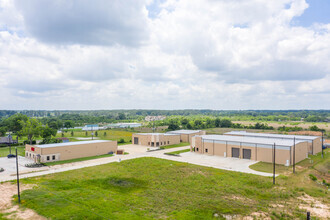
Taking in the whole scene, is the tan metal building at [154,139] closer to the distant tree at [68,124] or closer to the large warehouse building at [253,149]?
the large warehouse building at [253,149]

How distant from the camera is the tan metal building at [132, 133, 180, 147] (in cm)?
6978

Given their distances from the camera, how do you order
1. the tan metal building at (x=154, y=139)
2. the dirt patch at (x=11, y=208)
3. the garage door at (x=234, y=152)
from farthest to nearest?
the tan metal building at (x=154, y=139), the garage door at (x=234, y=152), the dirt patch at (x=11, y=208)

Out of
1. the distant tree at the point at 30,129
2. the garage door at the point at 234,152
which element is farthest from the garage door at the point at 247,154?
the distant tree at the point at 30,129

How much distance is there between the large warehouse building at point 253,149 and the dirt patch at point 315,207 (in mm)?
17626

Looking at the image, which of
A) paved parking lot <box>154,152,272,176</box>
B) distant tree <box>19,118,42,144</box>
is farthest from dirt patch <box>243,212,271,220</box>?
distant tree <box>19,118,42,144</box>

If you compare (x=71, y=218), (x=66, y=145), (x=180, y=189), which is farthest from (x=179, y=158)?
(x=71, y=218)

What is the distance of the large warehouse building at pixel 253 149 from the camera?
149ft

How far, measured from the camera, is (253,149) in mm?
49375

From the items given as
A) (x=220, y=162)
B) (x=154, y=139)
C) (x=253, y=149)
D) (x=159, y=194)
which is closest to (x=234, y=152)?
(x=253, y=149)

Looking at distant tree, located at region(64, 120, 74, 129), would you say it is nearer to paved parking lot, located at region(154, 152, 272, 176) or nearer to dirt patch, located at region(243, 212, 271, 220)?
paved parking lot, located at region(154, 152, 272, 176)

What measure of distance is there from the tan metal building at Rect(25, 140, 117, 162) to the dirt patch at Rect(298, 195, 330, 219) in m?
43.4

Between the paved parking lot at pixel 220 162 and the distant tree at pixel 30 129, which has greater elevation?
the distant tree at pixel 30 129

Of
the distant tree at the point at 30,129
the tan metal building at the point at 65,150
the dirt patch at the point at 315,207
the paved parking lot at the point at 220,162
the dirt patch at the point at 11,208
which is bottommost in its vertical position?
the paved parking lot at the point at 220,162

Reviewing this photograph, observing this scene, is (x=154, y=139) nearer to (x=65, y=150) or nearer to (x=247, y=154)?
(x=65, y=150)
